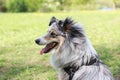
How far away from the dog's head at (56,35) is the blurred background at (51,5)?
4006 centimetres

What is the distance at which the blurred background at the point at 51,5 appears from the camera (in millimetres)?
46500

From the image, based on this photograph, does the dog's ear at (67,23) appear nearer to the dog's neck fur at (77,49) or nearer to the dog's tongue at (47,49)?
the dog's neck fur at (77,49)

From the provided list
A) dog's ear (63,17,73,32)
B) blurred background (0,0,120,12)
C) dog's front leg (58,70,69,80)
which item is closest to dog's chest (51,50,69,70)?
dog's front leg (58,70,69,80)

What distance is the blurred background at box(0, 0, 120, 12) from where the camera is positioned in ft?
153

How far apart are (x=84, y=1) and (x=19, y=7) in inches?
566

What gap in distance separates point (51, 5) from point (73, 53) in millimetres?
56357

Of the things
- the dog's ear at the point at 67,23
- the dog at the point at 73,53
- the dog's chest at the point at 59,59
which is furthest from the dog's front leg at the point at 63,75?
the dog's ear at the point at 67,23

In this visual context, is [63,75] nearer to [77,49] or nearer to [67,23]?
[77,49]

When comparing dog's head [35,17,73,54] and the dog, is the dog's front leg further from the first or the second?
dog's head [35,17,73,54]

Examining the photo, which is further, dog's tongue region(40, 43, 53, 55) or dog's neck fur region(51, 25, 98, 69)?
dog's tongue region(40, 43, 53, 55)

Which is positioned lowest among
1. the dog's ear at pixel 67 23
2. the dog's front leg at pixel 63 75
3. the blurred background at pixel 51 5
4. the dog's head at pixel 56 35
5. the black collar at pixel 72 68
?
the blurred background at pixel 51 5

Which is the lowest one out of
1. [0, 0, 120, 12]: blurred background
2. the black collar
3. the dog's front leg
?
[0, 0, 120, 12]: blurred background

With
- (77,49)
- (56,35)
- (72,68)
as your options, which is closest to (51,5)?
(56,35)

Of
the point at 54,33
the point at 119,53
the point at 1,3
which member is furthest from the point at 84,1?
the point at 54,33
